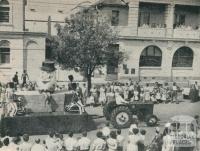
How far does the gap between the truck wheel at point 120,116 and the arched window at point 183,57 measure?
69.7 ft

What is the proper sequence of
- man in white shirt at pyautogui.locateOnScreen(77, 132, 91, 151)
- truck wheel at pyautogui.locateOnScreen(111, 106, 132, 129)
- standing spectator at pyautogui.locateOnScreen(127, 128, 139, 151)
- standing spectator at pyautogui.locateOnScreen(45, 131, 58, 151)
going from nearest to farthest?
standing spectator at pyautogui.locateOnScreen(45, 131, 58, 151), standing spectator at pyautogui.locateOnScreen(127, 128, 139, 151), man in white shirt at pyautogui.locateOnScreen(77, 132, 91, 151), truck wheel at pyautogui.locateOnScreen(111, 106, 132, 129)

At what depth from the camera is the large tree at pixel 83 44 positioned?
29984 millimetres

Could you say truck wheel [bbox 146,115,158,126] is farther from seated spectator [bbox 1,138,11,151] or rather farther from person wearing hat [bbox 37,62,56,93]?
seated spectator [bbox 1,138,11,151]

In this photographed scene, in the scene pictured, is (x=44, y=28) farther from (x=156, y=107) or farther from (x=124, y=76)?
(x=156, y=107)

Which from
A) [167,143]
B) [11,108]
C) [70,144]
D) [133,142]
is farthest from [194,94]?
[70,144]

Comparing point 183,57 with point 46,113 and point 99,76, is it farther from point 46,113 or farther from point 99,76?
point 46,113

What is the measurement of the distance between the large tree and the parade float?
308 inches

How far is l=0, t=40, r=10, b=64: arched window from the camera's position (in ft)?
120

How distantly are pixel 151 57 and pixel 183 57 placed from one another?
10.8ft

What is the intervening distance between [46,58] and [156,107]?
40.5 ft

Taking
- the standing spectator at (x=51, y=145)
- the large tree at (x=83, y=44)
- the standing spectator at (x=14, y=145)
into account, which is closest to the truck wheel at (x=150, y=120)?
the large tree at (x=83, y=44)

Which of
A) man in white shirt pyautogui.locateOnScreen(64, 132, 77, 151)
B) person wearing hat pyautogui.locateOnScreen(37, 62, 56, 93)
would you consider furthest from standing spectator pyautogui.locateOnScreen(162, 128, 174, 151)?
person wearing hat pyautogui.locateOnScreen(37, 62, 56, 93)

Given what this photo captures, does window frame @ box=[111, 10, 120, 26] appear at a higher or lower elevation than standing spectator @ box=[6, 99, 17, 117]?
higher

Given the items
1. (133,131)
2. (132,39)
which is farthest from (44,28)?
(133,131)
